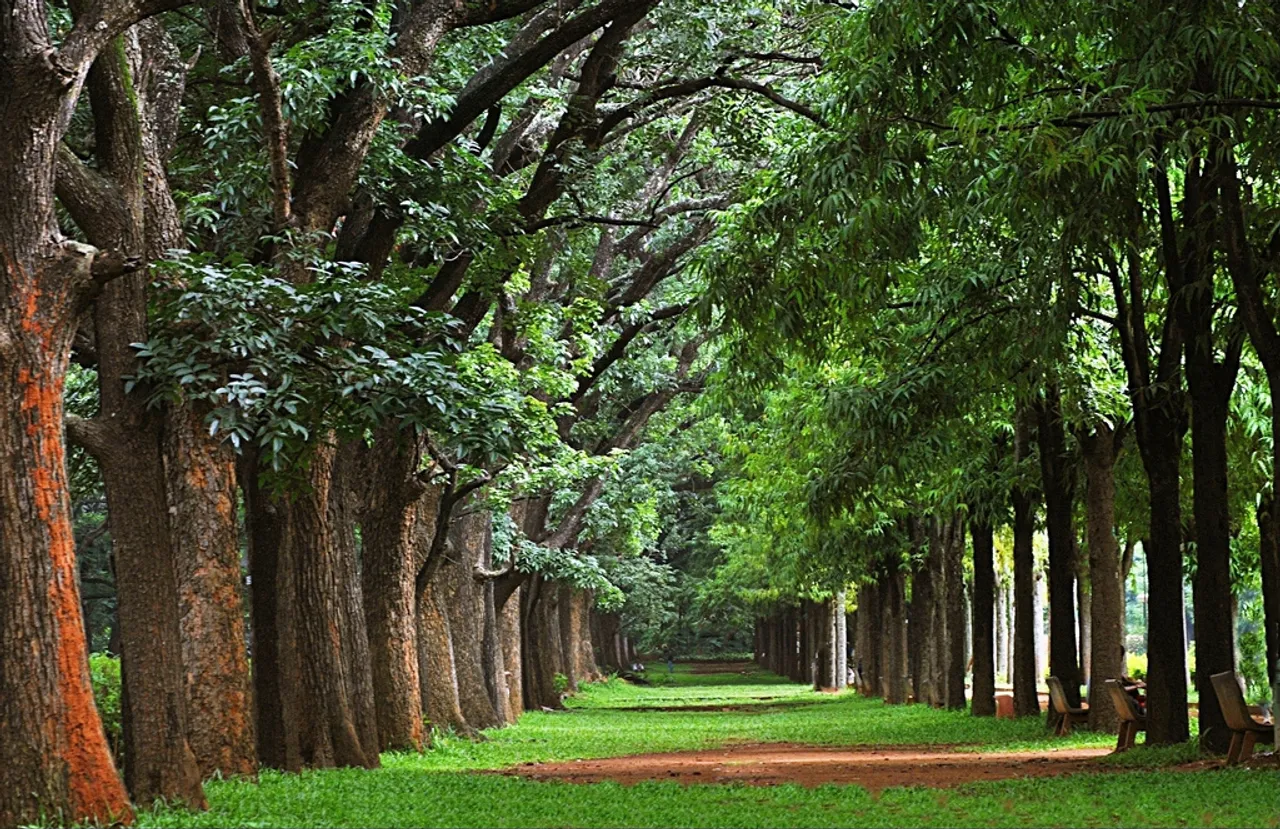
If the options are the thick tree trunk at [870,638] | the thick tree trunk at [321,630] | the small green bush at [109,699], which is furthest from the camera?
the thick tree trunk at [870,638]

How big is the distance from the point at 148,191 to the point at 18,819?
18.4 ft

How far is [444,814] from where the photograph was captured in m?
11.9

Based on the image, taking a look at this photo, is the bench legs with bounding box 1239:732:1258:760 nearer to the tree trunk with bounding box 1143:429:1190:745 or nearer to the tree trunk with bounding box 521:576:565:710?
the tree trunk with bounding box 1143:429:1190:745

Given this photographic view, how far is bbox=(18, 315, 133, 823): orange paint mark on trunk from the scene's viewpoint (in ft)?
31.7

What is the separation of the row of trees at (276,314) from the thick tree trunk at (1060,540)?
18.4 ft

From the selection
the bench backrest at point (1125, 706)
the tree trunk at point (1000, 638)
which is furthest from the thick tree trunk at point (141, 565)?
the tree trunk at point (1000, 638)

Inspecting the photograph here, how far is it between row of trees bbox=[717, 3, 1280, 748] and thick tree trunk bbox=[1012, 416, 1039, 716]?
415mm

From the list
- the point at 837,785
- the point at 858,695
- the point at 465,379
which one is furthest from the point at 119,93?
the point at 858,695

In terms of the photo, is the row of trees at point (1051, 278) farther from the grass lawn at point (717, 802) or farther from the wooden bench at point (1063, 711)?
the grass lawn at point (717, 802)

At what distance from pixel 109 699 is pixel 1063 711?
12.3 m

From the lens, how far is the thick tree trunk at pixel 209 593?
511 inches

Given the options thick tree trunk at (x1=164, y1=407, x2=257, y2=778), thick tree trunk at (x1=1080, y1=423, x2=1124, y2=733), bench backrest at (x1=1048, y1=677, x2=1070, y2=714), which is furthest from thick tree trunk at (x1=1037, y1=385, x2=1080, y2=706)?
thick tree trunk at (x1=164, y1=407, x2=257, y2=778)

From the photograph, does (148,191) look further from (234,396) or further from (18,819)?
(18,819)

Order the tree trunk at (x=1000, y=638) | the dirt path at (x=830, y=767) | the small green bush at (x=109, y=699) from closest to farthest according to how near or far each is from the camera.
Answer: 1. the dirt path at (x=830, y=767)
2. the small green bush at (x=109, y=699)
3. the tree trunk at (x=1000, y=638)
